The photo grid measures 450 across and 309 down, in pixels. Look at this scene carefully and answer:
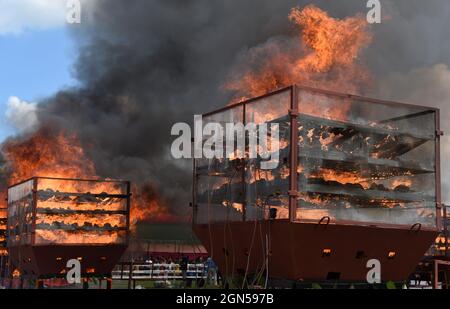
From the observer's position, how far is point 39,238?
22.0m

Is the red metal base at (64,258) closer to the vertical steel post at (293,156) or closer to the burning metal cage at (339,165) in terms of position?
the burning metal cage at (339,165)

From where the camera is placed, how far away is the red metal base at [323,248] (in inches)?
585

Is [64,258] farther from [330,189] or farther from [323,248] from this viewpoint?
[330,189]

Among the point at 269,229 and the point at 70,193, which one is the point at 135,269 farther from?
the point at 269,229

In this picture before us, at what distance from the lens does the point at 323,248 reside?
594 inches

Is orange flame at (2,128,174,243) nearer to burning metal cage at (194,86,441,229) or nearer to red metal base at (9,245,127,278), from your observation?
red metal base at (9,245,127,278)

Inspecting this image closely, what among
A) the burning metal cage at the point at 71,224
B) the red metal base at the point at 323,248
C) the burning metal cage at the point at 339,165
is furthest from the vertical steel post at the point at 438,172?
the burning metal cage at the point at 71,224

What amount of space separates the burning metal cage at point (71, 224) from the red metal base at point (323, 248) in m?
7.29

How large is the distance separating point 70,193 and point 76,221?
101cm

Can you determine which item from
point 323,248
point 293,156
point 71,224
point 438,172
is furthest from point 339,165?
point 71,224

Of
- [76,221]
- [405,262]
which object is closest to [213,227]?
[405,262]

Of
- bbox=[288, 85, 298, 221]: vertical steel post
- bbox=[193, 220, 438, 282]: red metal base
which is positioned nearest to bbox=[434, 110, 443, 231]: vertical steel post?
bbox=[193, 220, 438, 282]: red metal base

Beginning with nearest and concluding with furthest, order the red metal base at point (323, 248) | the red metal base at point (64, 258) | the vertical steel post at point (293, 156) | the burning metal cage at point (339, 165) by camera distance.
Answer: the vertical steel post at point (293, 156) < the red metal base at point (323, 248) < the burning metal cage at point (339, 165) < the red metal base at point (64, 258)
